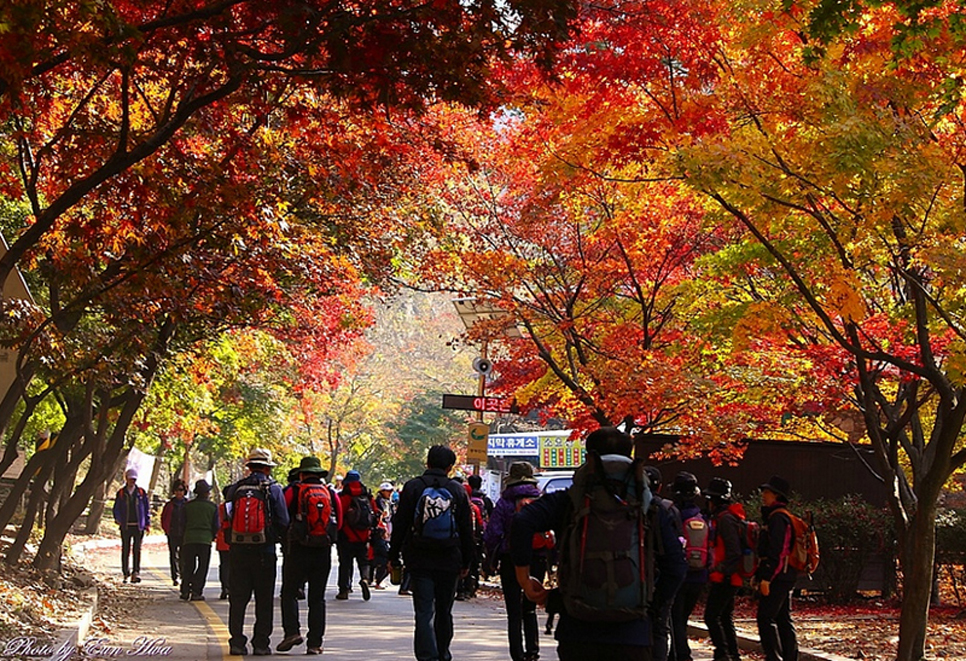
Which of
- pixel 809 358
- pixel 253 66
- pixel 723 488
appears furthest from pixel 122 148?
pixel 809 358

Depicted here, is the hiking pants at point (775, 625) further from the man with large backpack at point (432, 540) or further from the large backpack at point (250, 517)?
the large backpack at point (250, 517)

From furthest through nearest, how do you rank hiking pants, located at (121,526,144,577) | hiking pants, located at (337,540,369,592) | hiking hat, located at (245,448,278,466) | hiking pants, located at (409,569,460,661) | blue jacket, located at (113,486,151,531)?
1. blue jacket, located at (113,486,151,531)
2. hiking pants, located at (121,526,144,577)
3. hiking pants, located at (337,540,369,592)
4. hiking hat, located at (245,448,278,466)
5. hiking pants, located at (409,569,460,661)

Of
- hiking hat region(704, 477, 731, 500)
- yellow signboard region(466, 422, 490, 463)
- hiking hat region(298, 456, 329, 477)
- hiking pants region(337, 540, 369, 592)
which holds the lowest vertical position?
hiking pants region(337, 540, 369, 592)

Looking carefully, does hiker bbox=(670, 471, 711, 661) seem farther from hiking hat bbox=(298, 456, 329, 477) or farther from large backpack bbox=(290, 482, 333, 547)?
hiking hat bbox=(298, 456, 329, 477)

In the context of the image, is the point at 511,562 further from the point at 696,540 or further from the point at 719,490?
the point at 719,490

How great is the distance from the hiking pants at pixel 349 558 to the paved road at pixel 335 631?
35 cm

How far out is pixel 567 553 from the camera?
19.5ft

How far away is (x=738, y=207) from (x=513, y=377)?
1632 cm

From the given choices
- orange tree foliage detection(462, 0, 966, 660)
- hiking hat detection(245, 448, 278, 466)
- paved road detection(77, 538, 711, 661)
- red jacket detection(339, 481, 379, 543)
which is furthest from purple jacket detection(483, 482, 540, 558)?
red jacket detection(339, 481, 379, 543)

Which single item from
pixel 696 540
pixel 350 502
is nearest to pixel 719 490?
pixel 696 540

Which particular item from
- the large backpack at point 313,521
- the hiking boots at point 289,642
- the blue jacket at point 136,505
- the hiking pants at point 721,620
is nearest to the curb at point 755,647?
the hiking pants at point 721,620

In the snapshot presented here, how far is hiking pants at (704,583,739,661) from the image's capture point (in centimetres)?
1167

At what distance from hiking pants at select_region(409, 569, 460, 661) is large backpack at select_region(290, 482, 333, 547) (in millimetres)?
2359

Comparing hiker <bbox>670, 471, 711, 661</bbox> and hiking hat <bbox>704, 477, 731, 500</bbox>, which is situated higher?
hiking hat <bbox>704, 477, 731, 500</bbox>
